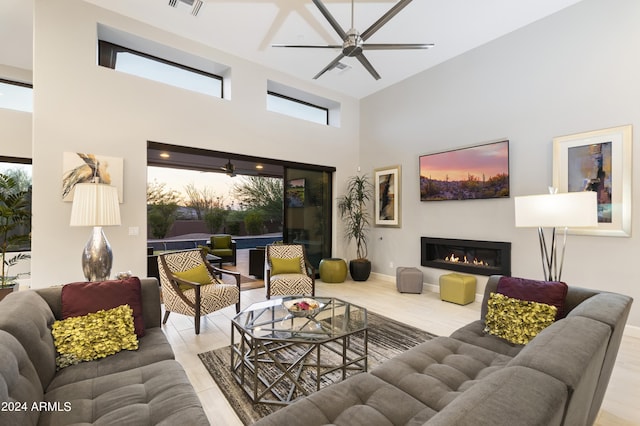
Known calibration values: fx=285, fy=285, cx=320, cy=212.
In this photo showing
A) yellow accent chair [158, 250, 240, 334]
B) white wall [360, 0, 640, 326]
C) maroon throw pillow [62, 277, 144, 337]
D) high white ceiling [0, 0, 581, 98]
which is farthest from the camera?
high white ceiling [0, 0, 581, 98]

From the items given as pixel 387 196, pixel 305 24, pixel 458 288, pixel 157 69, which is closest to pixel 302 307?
pixel 458 288

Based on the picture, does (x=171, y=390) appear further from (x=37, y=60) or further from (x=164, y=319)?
(x=37, y=60)

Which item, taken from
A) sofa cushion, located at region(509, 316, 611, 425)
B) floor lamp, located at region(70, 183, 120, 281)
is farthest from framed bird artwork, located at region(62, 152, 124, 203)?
sofa cushion, located at region(509, 316, 611, 425)

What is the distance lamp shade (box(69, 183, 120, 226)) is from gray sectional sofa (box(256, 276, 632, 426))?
7.80 ft

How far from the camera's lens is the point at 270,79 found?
5.33 metres

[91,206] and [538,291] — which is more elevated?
[91,206]

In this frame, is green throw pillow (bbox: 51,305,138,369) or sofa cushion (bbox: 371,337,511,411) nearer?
sofa cushion (bbox: 371,337,511,411)

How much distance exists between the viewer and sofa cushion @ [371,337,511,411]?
144 centimetres

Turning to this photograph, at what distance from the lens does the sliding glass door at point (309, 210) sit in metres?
5.96

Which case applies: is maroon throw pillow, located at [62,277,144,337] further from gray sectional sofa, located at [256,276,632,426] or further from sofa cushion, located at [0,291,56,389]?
gray sectional sofa, located at [256,276,632,426]

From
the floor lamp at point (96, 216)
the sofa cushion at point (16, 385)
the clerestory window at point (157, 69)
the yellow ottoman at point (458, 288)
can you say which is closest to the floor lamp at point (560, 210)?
the yellow ottoman at point (458, 288)

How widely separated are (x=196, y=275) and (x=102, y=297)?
1.65 meters

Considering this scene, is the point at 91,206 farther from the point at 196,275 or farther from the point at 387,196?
the point at 387,196

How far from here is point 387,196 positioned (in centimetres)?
601
